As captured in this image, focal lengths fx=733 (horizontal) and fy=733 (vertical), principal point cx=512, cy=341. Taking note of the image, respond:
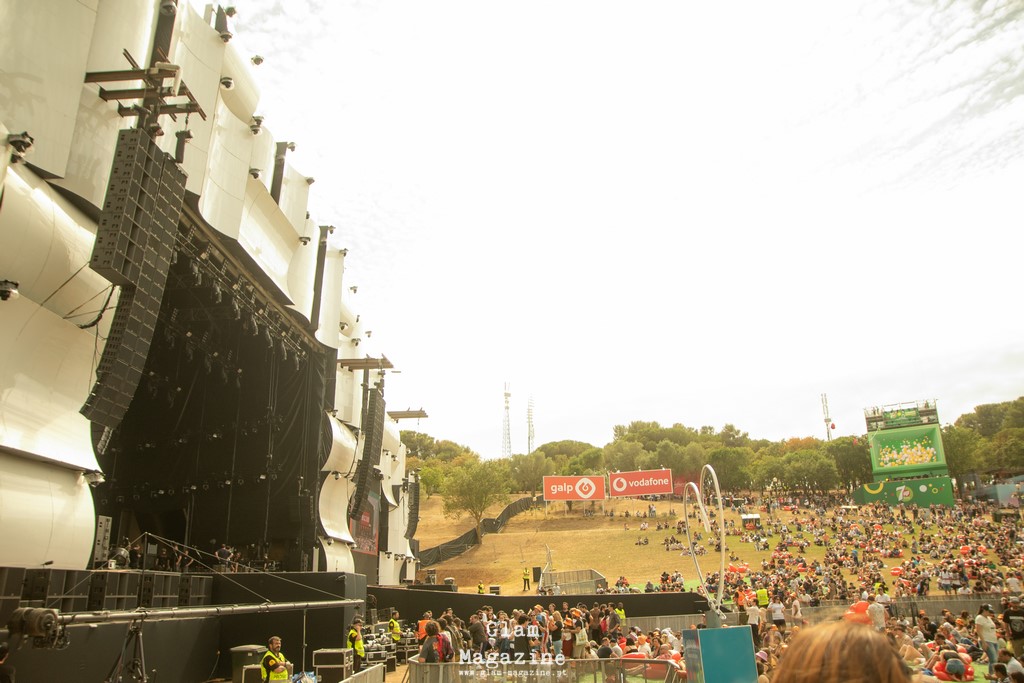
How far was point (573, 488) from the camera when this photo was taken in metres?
69.3

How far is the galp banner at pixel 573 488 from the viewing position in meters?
68.2

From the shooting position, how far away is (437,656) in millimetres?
13211

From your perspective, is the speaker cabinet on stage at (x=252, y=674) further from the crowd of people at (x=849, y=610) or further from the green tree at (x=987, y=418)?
the green tree at (x=987, y=418)

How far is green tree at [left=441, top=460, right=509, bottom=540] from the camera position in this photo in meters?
70.2

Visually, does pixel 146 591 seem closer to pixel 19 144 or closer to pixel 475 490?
pixel 19 144

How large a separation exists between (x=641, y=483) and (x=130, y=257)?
63585 mm

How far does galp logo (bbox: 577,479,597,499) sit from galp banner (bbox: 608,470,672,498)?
2.06 metres

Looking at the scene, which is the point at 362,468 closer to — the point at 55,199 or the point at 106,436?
the point at 106,436

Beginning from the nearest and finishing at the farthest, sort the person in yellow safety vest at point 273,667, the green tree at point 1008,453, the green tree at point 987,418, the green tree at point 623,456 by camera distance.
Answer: the person in yellow safety vest at point 273,667, the green tree at point 1008,453, the green tree at point 623,456, the green tree at point 987,418

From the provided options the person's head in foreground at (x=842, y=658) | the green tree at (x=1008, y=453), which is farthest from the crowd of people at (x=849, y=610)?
the green tree at (x=1008, y=453)

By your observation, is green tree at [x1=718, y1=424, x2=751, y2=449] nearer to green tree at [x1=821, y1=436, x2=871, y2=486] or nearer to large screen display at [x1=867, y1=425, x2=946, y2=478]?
green tree at [x1=821, y1=436, x2=871, y2=486]

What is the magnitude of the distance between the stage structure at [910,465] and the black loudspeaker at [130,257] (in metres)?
73.4

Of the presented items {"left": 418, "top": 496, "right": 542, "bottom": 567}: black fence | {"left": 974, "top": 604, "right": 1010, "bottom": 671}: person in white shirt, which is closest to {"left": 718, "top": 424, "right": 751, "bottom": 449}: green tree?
{"left": 418, "top": 496, "right": 542, "bottom": 567}: black fence

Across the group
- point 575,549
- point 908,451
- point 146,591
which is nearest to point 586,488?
point 575,549
